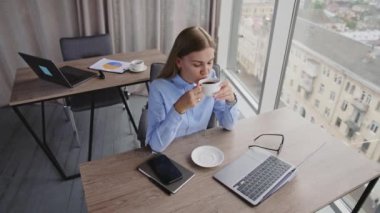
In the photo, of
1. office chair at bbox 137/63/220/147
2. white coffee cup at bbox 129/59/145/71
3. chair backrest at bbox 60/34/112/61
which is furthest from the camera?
chair backrest at bbox 60/34/112/61

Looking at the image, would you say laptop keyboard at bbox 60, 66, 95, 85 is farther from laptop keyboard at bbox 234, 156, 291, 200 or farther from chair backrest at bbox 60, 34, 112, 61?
laptop keyboard at bbox 234, 156, 291, 200

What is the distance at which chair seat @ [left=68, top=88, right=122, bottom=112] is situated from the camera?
2103 millimetres

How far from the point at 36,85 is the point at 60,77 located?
226 mm

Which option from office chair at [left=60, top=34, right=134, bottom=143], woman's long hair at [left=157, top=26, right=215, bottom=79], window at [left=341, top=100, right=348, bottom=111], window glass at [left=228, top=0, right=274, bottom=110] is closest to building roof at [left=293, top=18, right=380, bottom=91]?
window at [left=341, top=100, right=348, bottom=111]

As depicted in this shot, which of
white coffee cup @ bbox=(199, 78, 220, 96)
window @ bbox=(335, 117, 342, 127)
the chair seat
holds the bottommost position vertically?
the chair seat

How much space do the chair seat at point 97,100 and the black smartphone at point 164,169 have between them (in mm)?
1193

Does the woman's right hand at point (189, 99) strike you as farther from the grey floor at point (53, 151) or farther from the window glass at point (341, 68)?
the grey floor at point (53, 151)

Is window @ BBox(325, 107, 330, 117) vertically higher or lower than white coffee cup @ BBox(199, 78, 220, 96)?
lower

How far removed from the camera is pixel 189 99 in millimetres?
1083

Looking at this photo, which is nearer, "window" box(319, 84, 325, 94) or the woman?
the woman

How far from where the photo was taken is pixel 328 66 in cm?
187

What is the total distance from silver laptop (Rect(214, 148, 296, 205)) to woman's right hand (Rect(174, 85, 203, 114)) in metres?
0.29

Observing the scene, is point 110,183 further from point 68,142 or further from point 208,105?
point 68,142

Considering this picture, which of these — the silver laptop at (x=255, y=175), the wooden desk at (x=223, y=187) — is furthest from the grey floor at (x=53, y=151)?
the silver laptop at (x=255, y=175)
